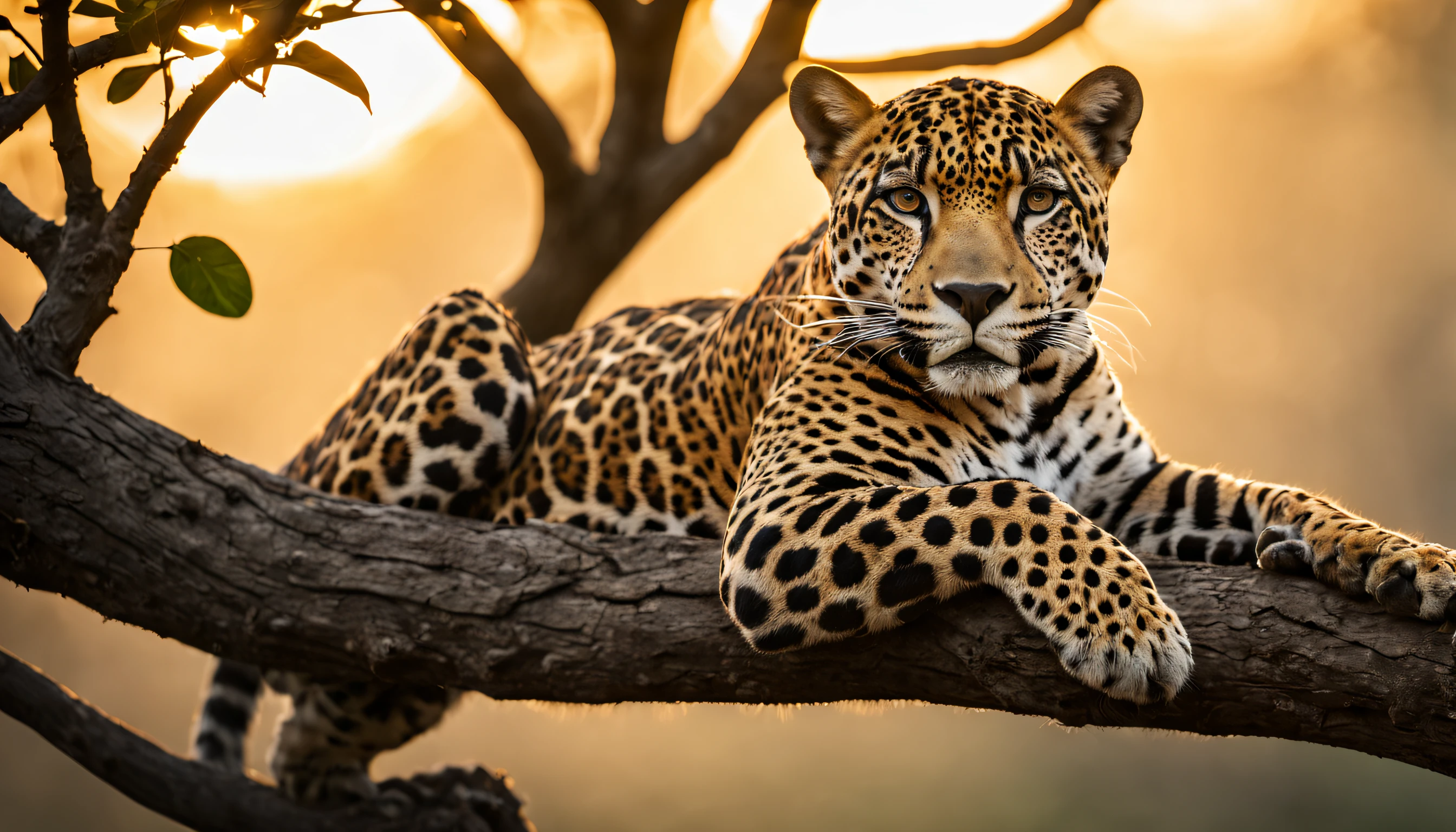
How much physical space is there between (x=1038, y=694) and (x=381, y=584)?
201cm

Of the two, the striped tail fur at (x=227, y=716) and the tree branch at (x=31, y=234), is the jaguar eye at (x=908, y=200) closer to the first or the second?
the tree branch at (x=31, y=234)

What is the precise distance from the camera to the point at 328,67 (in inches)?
121

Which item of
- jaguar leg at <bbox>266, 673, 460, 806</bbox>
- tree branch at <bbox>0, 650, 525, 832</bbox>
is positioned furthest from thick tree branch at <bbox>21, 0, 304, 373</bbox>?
jaguar leg at <bbox>266, 673, 460, 806</bbox>

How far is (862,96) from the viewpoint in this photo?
396cm

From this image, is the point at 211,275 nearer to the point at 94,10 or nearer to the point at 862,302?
the point at 94,10

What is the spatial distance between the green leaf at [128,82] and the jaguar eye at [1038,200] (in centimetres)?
252

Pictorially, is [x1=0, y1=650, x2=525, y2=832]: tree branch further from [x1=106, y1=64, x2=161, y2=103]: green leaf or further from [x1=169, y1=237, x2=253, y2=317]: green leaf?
[x1=106, y1=64, x2=161, y2=103]: green leaf

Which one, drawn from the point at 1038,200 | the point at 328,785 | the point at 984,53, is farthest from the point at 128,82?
the point at 984,53

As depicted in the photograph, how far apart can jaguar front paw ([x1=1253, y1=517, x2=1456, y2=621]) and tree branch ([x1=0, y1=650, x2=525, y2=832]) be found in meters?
3.57

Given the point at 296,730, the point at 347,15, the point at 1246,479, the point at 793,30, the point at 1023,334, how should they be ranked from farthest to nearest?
the point at 793,30
the point at 296,730
the point at 1246,479
the point at 1023,334
the point at 347,15

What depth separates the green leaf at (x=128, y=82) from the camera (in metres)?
3.27

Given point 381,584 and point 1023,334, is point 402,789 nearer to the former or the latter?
point 381,584

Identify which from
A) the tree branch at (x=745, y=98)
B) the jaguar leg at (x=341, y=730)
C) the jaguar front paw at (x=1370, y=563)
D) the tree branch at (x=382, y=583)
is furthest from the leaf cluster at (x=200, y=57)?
the tree branch at (x=745, y=98)

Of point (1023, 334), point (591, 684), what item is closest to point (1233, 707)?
point (1023, 334)
